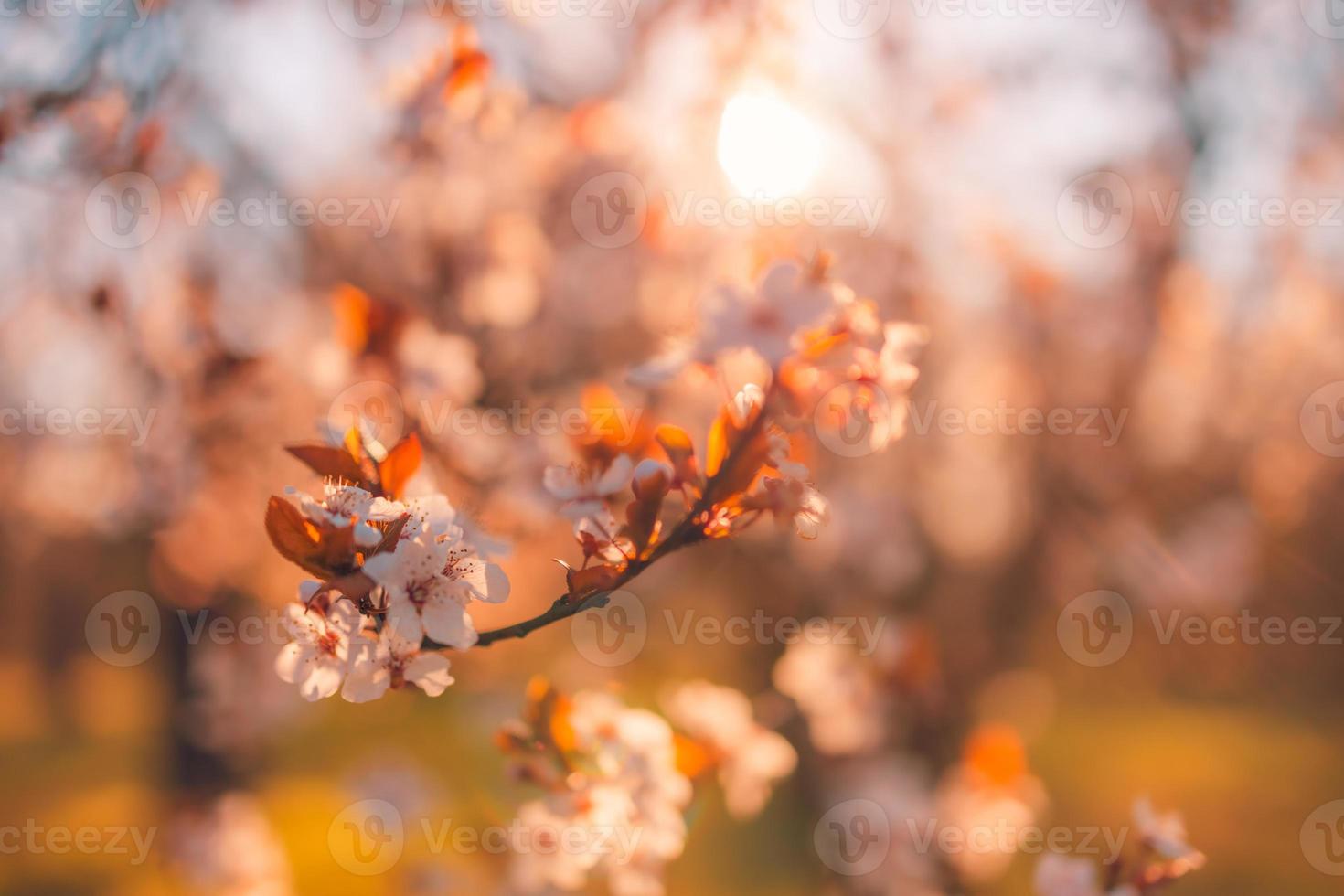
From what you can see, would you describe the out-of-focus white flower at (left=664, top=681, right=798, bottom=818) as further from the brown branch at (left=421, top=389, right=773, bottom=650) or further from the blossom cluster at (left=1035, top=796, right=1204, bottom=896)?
the brown branch at (left=421, top=389, right=773, bottom=650)

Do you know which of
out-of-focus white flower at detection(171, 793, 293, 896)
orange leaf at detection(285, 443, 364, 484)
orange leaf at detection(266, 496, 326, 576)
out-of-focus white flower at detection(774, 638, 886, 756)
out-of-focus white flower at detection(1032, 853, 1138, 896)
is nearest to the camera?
orange leaf at detection(266, 496, 326, 576)

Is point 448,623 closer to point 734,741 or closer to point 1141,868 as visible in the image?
point 1141,868

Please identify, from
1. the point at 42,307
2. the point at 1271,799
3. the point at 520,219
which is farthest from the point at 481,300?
the point at 1271,799

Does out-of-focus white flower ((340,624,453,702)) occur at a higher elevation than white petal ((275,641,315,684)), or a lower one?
higher

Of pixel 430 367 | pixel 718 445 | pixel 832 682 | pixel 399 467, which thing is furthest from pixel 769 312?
pixel 832 682

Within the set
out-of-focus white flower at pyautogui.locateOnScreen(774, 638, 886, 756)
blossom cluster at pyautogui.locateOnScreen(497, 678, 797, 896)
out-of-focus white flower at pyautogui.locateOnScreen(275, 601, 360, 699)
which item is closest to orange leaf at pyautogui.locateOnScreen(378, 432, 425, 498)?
out-of-focus white flower at pyautogui.locateOnScreen(275, 601, 360, 699)

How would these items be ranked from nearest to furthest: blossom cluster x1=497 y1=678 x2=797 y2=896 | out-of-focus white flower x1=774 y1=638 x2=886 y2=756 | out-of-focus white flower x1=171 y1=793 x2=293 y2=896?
blossom cluster x1=497 y1=678 x2=797 y2=896 < out-of-focus white flower x1=774 y1=638 x2=886 y2=756 < out-of-focus white flower x1=171 y1=793 x2=293 y2=896

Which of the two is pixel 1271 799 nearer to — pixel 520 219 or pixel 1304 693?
pixel 1304 693
